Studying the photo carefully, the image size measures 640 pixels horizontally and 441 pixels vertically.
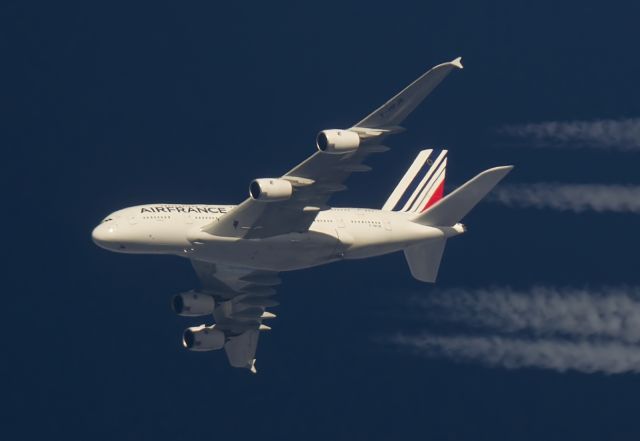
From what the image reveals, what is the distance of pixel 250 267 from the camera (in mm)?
106500

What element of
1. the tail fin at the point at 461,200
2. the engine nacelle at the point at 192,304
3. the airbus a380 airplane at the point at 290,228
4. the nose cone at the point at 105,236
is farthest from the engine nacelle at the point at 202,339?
the tail fin at the point at 461,200

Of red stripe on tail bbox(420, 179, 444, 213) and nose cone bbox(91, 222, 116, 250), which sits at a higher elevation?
nose cone bbox(91, 222, 116, 250)

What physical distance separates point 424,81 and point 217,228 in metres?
16.1

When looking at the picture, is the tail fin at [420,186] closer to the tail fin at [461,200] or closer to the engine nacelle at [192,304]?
Result: the tail fin at [461,200]

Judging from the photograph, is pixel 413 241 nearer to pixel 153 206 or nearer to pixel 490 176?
pixel 490 176

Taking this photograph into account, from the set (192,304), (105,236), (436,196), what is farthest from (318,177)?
(436,196)

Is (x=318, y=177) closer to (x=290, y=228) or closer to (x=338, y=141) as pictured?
(x=290, y=228)

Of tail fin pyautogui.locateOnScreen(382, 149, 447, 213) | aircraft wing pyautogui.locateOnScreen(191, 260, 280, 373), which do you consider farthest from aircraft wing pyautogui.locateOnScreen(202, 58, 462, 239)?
tail fin pyautogui.locateOnScreen(382, 149, 447, 213)

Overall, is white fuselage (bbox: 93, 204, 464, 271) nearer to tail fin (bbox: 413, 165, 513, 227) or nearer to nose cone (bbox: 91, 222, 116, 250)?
nose cone (bbox: 91, 222, 116, 250)

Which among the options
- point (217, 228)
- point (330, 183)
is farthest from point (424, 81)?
point (217, 228)

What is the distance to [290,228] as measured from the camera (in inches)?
4087

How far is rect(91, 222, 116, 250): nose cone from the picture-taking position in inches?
3989

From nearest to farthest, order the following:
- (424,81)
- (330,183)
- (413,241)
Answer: (424,81), (330,183), (413,241)

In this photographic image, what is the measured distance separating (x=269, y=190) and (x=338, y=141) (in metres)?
5.65
